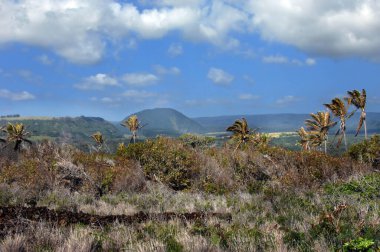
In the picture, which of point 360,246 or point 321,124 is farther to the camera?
point 321,124

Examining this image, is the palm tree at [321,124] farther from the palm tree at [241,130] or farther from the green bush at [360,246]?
the green bush at [360,246]

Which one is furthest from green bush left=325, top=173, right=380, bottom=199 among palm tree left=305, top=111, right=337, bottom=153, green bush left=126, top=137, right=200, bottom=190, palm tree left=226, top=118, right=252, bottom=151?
palm tree left=305, top=111, right=337, bottom=153

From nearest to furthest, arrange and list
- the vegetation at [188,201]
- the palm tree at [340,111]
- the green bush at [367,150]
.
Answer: the vegetation at [188,201] → the green bush at [367,150] → the palm tree at [340,111]

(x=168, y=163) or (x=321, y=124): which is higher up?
(x=321, y=124)

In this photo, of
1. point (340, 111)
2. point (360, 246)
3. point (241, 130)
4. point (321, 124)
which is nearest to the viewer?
point (360, 246)

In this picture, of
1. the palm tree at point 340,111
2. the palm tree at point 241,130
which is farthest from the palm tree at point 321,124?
the palm tree at point 241,130

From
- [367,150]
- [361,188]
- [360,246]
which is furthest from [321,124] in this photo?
[360,246]

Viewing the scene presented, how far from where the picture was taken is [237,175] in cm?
1956

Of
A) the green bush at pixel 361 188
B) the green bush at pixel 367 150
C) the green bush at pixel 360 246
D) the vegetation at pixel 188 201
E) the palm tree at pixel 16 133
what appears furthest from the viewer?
the palm tree at pixel 16 133

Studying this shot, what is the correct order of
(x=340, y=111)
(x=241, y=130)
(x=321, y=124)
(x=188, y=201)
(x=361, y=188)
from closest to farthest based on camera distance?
(x=188, y=201), (x=361, y=188), (x=340, y=111), (x=241, y=130), (x=321, y=124)

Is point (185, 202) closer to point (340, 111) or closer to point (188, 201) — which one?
point (188, 201)

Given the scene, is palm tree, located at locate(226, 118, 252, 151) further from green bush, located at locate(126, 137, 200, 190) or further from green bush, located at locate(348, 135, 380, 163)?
green bush, located at locate(126, 137, 200, 190)

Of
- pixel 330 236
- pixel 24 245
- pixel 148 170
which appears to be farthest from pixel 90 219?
pixel 148 170

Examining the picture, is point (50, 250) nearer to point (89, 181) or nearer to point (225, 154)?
point (89, 181)
